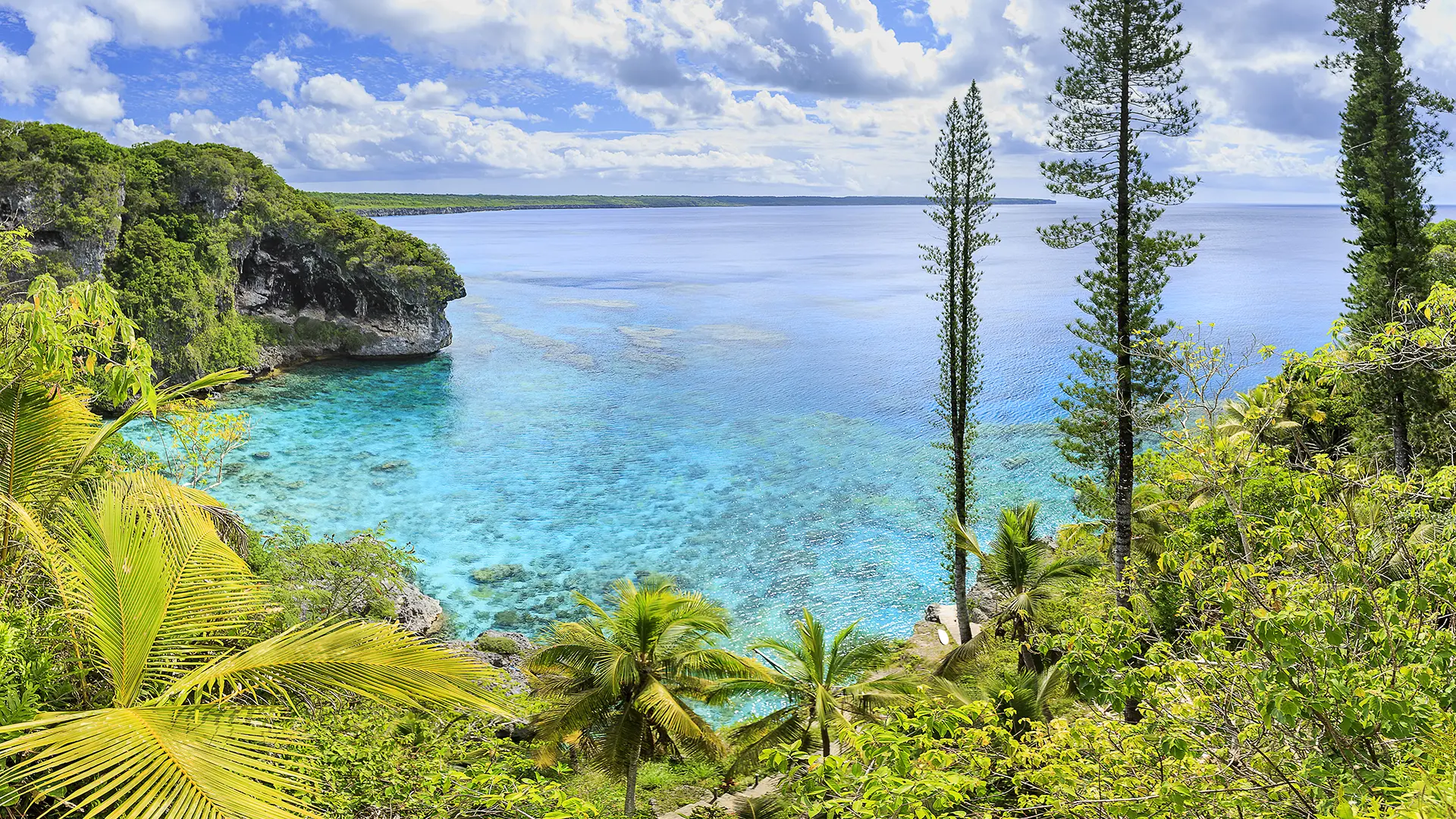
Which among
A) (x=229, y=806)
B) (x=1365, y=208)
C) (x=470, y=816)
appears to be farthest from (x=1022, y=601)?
(x=1365, y=208)

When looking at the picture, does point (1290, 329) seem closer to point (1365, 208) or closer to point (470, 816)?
point (1365, 208)

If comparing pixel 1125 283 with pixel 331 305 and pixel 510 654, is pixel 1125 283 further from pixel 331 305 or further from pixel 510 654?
pixel 331 305

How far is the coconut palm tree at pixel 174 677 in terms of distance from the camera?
3.39 metres

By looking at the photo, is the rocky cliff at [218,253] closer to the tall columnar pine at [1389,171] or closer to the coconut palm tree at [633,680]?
the coconut palm tree at [633,680]

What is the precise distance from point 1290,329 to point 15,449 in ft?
207

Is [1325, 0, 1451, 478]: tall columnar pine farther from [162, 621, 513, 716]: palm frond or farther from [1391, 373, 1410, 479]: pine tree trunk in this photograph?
Result: [162, 621, 513, 716]: palm frond

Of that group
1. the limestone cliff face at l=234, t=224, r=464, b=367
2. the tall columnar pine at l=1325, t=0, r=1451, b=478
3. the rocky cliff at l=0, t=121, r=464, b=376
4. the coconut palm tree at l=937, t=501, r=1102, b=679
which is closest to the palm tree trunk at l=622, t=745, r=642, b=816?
the coconut palm tree at l=937, t=501, r=1102, b=679

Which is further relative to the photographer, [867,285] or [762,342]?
[867,285]

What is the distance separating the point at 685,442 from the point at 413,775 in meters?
30.9

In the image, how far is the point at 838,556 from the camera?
2661 cm

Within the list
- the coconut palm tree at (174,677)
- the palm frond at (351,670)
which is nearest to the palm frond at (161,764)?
the coconut palm tree at (174,677)

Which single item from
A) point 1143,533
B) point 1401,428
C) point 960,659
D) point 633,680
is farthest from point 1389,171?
point 633,680

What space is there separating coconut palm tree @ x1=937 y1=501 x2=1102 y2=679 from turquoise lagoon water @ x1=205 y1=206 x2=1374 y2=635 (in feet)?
18.4

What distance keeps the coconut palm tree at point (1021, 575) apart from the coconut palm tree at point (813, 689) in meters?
3.65
